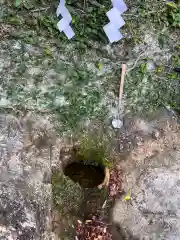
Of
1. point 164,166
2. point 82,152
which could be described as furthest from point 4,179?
point 164,166

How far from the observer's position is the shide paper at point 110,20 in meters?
4.54

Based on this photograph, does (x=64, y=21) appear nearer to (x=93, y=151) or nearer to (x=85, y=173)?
(x=93, y=151)

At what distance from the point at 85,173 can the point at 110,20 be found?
1.75 metres

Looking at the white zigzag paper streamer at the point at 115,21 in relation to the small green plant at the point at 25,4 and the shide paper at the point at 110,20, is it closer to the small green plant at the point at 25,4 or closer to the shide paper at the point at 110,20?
the shide paper at the point at 110,20

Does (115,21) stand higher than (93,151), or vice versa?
(115,21)

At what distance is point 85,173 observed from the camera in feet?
14.8

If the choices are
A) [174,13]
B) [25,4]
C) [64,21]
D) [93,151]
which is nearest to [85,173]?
[93,151]

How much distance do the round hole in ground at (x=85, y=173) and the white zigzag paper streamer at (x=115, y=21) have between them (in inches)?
57.3

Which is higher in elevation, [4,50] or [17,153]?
[4,50]

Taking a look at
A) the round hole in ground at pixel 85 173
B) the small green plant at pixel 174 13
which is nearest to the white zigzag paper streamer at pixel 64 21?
the small green plant at pixel 174 13

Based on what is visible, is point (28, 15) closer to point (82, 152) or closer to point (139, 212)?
point (82, 152)

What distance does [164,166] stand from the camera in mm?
4391

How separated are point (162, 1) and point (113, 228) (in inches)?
105

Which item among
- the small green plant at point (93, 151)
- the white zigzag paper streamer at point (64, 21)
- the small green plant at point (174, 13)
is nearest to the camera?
the small green plant at point (93, 151)
